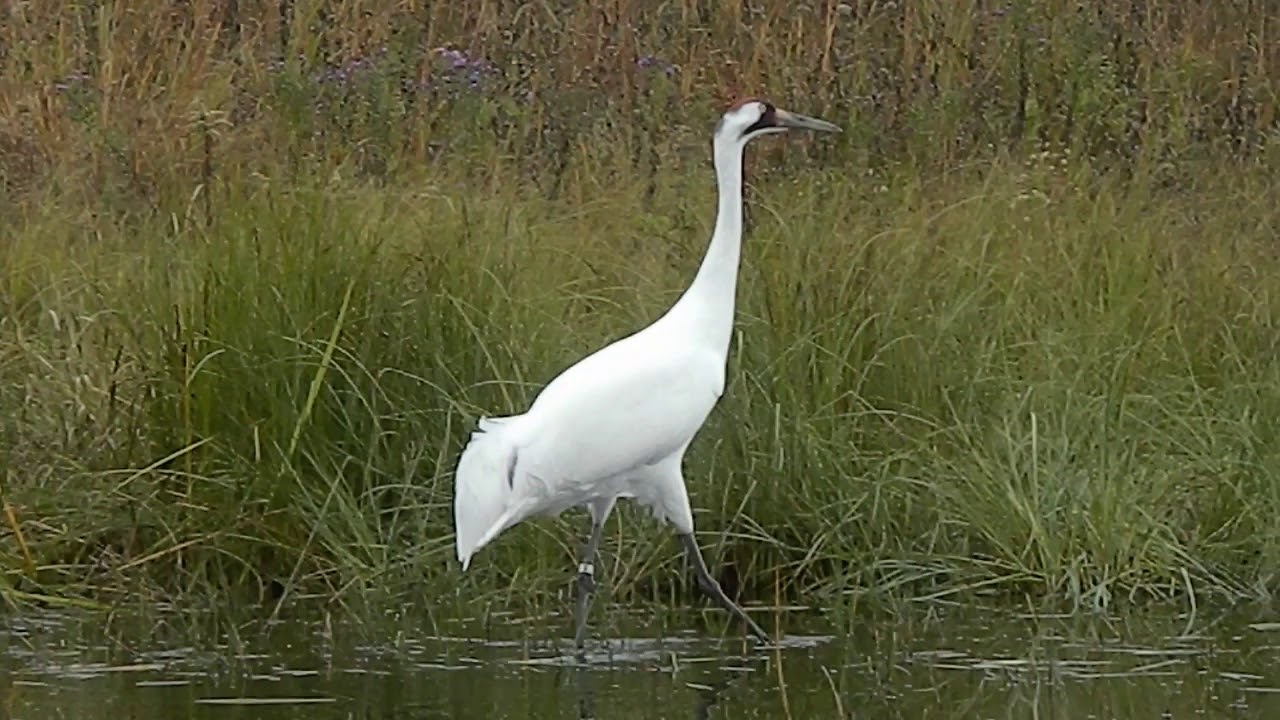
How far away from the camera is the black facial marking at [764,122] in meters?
6.93

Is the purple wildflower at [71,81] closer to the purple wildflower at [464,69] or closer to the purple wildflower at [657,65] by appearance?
the purple wildflower at [464,69]

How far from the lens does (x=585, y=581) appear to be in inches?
256

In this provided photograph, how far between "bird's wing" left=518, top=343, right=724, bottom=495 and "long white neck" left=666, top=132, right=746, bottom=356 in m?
0.09

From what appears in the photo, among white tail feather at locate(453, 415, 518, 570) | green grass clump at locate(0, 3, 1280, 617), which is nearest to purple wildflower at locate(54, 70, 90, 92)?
green grass clump at locate(0, 3, 1280, 617)

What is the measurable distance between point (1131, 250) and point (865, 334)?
1.34m

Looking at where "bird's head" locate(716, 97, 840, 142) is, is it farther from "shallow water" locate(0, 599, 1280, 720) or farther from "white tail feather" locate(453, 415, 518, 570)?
"shallow water" locate(0, 599, 1280, 720)

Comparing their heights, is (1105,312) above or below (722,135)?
below

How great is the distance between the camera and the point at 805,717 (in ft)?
18.3

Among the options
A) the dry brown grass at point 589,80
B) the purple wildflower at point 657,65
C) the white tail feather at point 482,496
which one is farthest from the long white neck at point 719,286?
the purple wildflower at point 657,65

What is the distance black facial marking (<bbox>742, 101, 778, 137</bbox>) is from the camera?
6934 millimetres

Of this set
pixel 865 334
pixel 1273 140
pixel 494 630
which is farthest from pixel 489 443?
pixel 1273 140

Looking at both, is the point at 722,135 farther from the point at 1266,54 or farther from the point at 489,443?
the point at 1266,54

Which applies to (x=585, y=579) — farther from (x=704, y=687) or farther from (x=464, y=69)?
(x=464, y=69)

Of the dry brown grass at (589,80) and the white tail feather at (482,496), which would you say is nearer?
the white tail feather at (482,496)
